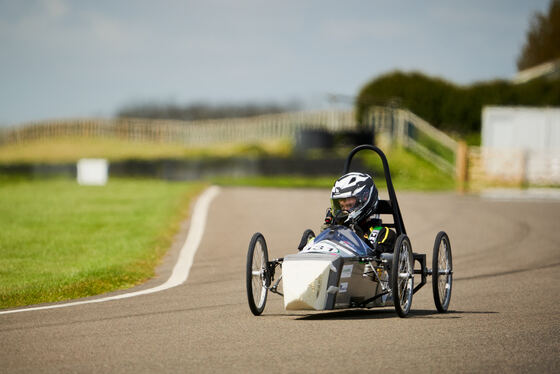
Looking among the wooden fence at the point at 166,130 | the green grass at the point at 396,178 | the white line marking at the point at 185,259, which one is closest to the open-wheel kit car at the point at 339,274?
the white line marking at the point at 185,259

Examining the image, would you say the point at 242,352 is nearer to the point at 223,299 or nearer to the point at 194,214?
the point at 223,299

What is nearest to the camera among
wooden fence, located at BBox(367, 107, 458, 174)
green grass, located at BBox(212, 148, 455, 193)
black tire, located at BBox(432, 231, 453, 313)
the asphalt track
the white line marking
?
the asphalt track

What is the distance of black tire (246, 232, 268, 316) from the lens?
8555 mm

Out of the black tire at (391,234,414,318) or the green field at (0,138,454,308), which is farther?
the green field at (0,138,454,308)

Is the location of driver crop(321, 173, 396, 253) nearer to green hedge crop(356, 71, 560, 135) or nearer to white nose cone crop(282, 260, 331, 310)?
white nose cone crop(282, 260, 331, 310)

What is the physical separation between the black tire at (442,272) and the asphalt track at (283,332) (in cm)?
14

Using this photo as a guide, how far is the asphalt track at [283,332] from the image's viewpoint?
6531 mm

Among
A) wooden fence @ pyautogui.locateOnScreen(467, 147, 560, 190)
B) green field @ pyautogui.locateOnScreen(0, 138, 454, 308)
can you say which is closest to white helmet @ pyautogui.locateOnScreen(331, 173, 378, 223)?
green field @ pyautogui.locateOnScreen(0, 138, 454, 308)

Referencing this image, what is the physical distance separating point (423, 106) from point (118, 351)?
4666 centimetres

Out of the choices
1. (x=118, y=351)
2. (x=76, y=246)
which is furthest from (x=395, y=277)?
(x=76, y=246)

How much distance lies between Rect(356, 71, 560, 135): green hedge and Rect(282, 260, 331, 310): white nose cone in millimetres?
42537

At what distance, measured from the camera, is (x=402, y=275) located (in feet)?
28.8

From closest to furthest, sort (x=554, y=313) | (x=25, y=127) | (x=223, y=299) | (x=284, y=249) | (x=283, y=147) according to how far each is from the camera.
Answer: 1. (x=554, y=313)
2. (x=223, y=299)
3. (x=284, y=249)
4. (x=283, y=147)
5. (x=25, y=127)

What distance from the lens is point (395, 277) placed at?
8.34 meters
